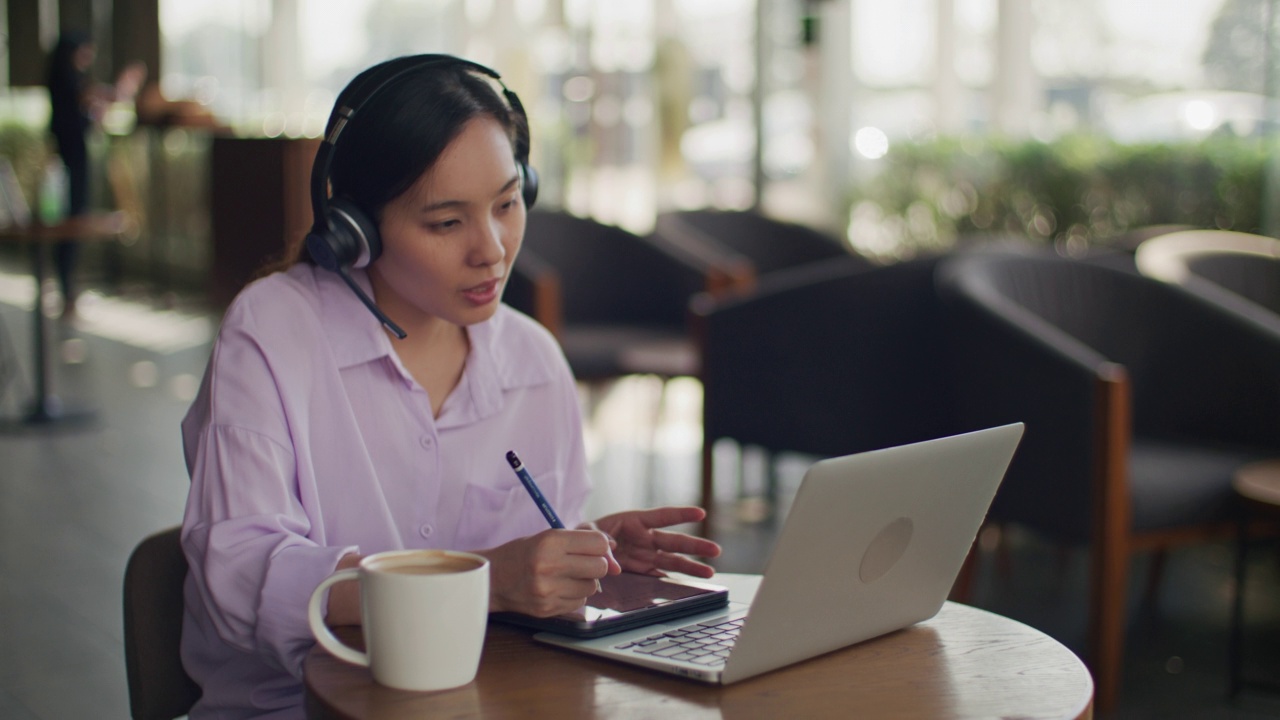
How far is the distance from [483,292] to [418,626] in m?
0.49

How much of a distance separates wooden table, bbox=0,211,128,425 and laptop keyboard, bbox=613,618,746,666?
16.8ft

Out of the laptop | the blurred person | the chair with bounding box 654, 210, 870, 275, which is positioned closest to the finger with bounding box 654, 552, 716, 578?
the laptop

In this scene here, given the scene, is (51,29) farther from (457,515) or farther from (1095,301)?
(457,515)

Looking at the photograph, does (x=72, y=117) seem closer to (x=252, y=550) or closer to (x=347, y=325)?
(x=347, y=325)

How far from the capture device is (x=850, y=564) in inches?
43.3

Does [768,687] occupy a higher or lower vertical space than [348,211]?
lower

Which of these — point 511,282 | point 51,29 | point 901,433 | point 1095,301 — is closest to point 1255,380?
point 1095,301

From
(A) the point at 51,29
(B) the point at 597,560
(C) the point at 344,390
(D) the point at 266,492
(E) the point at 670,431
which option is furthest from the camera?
(A) the point at 51,29

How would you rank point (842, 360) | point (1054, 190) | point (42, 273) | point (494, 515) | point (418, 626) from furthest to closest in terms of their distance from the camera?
point (1054, 190)
point (42, 273)
point (842, 360)
point (494, 515)
point (418, 626)

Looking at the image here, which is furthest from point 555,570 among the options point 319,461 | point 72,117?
point 72,117

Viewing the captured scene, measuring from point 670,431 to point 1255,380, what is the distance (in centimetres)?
292

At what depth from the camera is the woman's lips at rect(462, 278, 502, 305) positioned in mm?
1422

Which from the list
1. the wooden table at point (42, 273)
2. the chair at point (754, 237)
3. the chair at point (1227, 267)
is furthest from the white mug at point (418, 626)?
the wooden table at point (42, 273)

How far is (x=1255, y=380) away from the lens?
10.9 ft
